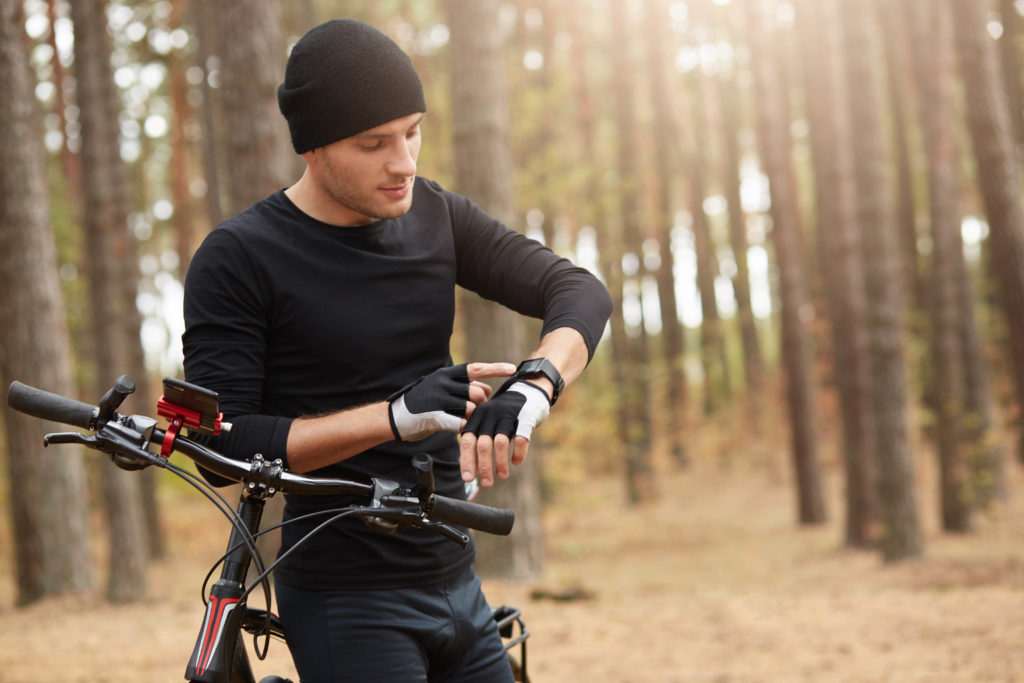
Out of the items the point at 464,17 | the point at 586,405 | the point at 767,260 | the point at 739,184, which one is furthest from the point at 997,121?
the point at 767,260

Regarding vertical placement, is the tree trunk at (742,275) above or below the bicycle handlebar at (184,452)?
above

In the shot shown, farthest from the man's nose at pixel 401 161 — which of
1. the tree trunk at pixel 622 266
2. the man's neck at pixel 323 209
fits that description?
the tree trunk at pixel 622 266

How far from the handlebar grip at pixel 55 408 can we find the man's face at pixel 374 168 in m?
0.76

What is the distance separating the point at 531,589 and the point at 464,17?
5612 millimetres

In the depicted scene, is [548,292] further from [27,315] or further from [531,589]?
[27,315]

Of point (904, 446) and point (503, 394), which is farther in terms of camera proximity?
point (904, 446)

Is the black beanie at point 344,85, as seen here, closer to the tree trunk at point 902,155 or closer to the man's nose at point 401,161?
the man's nose at point 401,161

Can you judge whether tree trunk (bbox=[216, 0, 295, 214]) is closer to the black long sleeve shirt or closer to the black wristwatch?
the black long sleeve shirt

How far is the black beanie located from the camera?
2.33m

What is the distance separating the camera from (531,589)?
9750mm

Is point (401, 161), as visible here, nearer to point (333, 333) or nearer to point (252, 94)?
point (333, 333)

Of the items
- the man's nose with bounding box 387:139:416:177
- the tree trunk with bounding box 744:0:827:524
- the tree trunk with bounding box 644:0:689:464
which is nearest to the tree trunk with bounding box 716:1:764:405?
the tree trunk with bounding box 644:0:689:464

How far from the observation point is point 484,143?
9.82 m

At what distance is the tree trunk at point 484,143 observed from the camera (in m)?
9.69
